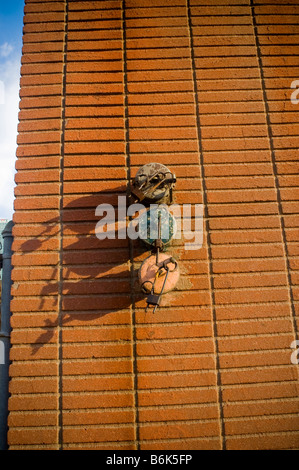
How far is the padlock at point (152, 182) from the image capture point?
243 cm

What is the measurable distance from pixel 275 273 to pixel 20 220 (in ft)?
7.62

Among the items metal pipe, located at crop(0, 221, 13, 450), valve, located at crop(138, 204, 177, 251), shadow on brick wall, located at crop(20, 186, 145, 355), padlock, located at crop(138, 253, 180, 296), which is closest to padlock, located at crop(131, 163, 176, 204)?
valve, located at crop(138, 204, 177, 251)

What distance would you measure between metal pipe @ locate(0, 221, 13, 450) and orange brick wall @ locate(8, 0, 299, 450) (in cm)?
17

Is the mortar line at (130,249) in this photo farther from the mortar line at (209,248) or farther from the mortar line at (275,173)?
the mortar line at (275,173)

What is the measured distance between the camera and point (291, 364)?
94.8 inches

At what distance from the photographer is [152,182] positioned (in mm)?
2496

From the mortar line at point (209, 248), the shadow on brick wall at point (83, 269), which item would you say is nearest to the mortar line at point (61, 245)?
the shadow on brick wall at point (83, 269)

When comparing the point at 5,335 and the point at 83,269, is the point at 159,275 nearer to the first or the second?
the point at 83,269

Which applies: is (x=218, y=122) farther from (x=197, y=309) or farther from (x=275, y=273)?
(x=197, y=309)

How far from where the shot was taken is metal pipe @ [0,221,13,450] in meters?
2.43

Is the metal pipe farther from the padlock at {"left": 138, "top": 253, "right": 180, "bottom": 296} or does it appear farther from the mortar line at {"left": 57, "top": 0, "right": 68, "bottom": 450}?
the padlock at {"left": 138, "top": 253, "right": 180, "bottom": 296}

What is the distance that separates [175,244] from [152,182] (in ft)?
1.91

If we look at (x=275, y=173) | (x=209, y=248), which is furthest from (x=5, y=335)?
(x=275, y=173)
